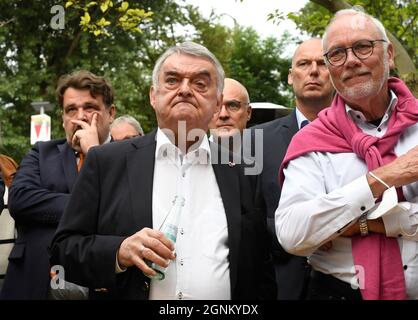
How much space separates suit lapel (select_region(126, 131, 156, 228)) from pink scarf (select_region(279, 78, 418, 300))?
25.6 inches

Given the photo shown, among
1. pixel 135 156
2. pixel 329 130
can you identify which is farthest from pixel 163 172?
pixel 329 130

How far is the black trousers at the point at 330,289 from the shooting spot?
2.75 metres

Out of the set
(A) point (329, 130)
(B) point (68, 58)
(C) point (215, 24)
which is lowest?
(A) point (329, 130)

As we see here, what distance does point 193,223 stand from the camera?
291 cm

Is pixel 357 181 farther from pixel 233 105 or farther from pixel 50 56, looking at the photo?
pixel 50 56

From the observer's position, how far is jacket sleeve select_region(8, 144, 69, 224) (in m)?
3.69

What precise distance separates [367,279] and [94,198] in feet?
4.17

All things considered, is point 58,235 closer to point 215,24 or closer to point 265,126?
point 265,126

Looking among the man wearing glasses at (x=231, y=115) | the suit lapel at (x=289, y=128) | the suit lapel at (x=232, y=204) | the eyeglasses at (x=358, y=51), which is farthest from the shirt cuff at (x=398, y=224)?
the man wearing glasses at (x=231, y=115)

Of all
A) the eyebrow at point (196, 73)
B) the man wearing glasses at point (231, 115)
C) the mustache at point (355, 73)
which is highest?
the man wearing glasses at point (231, 115)

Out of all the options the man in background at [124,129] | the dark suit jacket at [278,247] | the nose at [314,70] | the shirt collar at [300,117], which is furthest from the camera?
the man in background at [124,129]

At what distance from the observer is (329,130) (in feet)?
9.82

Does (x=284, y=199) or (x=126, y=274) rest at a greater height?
(x=284, y=199)

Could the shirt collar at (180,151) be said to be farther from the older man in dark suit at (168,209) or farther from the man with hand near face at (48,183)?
the man with hand near face at (48,183)
